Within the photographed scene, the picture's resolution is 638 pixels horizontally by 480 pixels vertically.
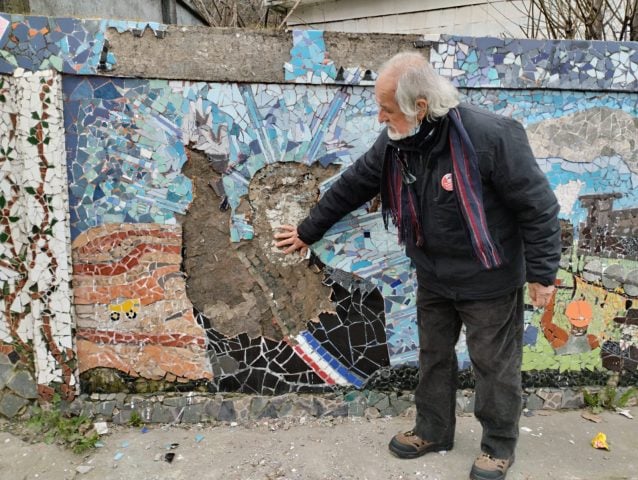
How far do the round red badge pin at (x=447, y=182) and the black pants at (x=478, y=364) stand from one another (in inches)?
20.8

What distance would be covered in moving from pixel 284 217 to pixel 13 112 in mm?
1442

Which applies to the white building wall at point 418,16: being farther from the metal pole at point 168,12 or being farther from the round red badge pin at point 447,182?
the round red badge pin at point 447,182

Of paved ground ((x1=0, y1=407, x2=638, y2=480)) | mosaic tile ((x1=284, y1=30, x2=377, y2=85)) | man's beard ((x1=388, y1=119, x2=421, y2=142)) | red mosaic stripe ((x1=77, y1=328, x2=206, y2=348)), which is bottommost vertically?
paved ground ((x1=0, y1=407, x2=638, y2=480))

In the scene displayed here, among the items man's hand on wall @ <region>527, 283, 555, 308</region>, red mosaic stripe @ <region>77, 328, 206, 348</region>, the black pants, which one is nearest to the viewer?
man's hand on wall @ <region>527, 283, 555, 308</region>

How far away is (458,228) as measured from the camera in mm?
2143

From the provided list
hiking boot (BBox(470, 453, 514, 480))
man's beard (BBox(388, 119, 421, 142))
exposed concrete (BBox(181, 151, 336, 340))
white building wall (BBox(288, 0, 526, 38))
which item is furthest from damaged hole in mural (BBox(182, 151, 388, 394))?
white building wall (BBox(288, 0, 526, 38))

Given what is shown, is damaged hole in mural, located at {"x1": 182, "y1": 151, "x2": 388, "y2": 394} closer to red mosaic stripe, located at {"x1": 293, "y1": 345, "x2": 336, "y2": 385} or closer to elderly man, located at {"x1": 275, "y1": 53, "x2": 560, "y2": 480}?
red mosaic stripe, located at {"x1": 293, "y1": 345, "x2": 336, "y2": 385}

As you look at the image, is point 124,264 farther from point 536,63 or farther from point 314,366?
point 536,63

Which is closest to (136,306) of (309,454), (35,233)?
(35,233)

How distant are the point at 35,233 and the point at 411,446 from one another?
2.20 metres

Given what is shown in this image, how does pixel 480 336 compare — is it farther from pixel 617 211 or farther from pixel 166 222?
pixel 166 222

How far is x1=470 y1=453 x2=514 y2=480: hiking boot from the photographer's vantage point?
2.37m

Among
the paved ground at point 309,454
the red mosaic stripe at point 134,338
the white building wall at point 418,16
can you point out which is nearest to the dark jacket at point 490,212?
the paved ground at point 309,454

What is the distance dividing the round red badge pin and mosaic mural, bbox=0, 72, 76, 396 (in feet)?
6.14
